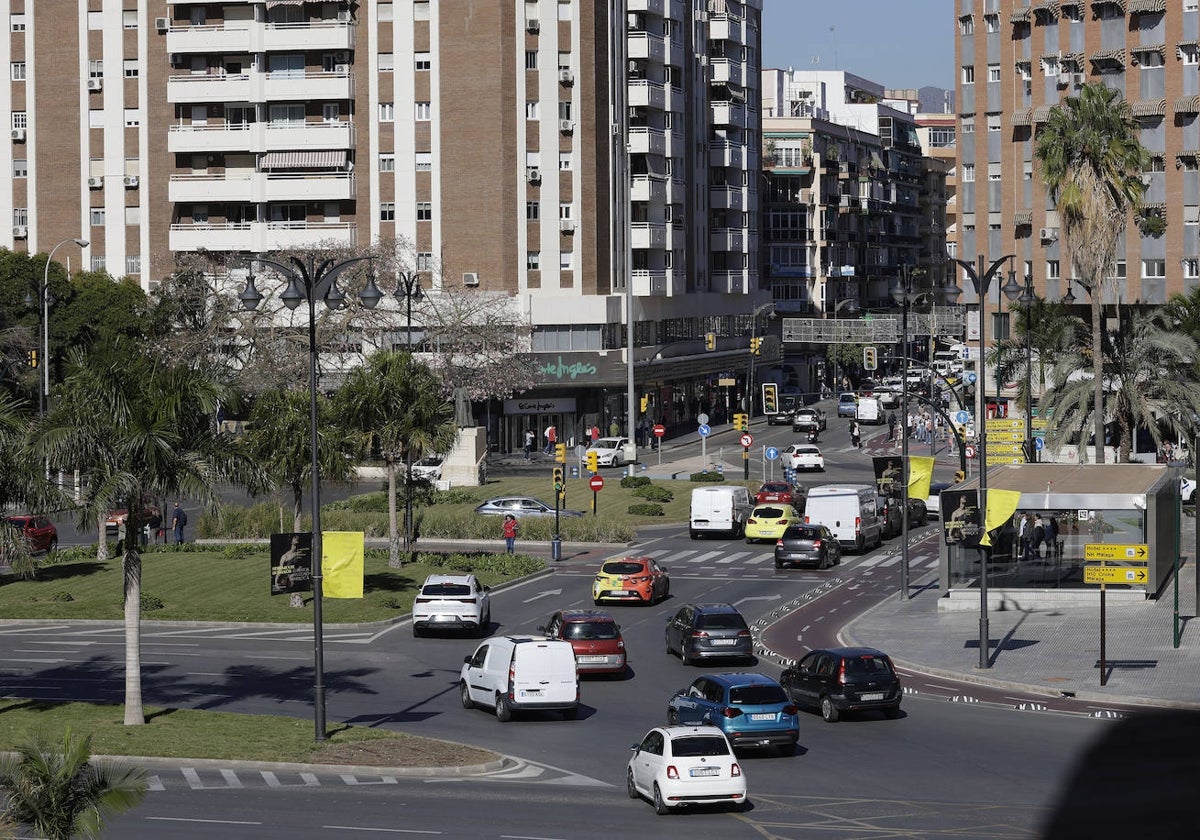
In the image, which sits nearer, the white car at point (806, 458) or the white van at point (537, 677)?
the white van at point (537, 677)

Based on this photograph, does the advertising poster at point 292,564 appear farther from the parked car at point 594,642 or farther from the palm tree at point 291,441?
the palm tree at point 291,441

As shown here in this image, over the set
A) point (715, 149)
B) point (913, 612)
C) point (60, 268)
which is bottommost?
point (913, 612)

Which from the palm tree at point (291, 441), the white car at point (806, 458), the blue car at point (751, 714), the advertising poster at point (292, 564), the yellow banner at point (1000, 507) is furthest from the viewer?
the white car at point (806, 458)

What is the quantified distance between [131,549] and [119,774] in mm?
17194

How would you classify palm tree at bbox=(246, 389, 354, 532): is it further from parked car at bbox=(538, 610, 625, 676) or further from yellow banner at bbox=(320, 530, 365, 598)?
yellow banner at bbox=(320, 530, 365, 598)

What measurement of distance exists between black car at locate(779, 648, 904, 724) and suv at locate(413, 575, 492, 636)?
1280 centimetres

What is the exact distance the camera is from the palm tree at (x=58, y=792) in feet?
52.9

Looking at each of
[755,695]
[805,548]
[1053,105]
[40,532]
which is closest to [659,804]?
[755,695]

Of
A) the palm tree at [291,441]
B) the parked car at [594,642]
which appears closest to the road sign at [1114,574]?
the parked car at [594,642]

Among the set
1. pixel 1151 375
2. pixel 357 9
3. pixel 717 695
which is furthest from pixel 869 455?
pixel 717 695

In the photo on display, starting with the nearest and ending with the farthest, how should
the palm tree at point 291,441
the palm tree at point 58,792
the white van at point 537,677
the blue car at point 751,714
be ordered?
the palm tree at point 58,792 → the blue car at point 751,714 → the white van at point 537,677 → the palm tree at point 291,441

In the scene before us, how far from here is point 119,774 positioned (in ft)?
55.3

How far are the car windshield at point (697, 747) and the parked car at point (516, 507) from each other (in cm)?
4398

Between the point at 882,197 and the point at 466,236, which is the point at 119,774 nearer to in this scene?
the point at 466,236
